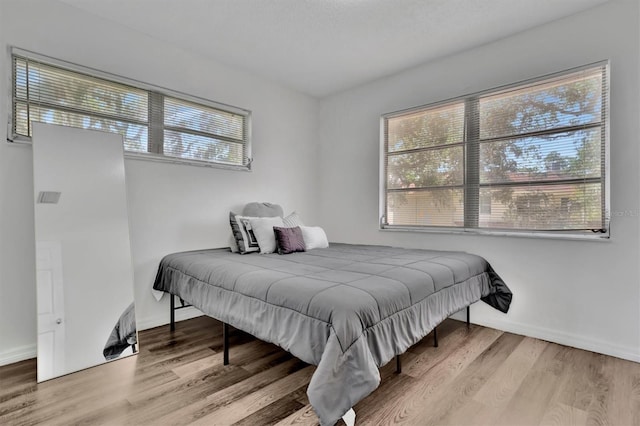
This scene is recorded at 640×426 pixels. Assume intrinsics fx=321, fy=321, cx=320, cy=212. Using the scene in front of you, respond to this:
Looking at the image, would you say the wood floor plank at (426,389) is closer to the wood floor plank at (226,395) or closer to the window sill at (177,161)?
the wood floor plank at (226,395)

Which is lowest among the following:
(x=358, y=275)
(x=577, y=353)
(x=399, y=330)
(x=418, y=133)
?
(x=577, y=353)

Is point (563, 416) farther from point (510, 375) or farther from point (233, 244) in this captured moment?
point (233, 244)

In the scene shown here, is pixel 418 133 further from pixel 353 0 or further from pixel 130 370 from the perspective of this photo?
pixel 130 370

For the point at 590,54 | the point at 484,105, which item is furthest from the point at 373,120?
the point at 590,54

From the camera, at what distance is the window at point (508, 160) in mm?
2477

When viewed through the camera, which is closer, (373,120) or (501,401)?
(501,401)

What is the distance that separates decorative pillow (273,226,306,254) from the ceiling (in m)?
1.75

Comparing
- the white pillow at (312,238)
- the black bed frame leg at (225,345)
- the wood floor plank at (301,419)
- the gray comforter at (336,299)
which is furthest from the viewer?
the white pillow at (312,238)

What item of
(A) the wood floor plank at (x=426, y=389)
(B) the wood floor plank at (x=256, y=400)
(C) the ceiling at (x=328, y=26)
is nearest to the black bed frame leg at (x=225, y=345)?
(B) the wood floor plank at (x=256, y=400)

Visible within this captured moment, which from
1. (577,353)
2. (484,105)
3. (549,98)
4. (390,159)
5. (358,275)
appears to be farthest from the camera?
(390,159)

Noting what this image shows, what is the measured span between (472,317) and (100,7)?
4091 mm

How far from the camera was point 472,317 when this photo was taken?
9.96ft

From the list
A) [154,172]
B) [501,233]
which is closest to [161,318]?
[154,172]

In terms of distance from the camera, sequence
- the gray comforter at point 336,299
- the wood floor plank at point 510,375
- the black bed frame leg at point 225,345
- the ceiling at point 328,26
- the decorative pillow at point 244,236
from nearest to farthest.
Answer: the gray comforter at point 336,299, the wood floor plank at point 510,375, the black bed frame leg at point 225,345, the ceiling at point 328,26, the decorative pillow at point 244,236
